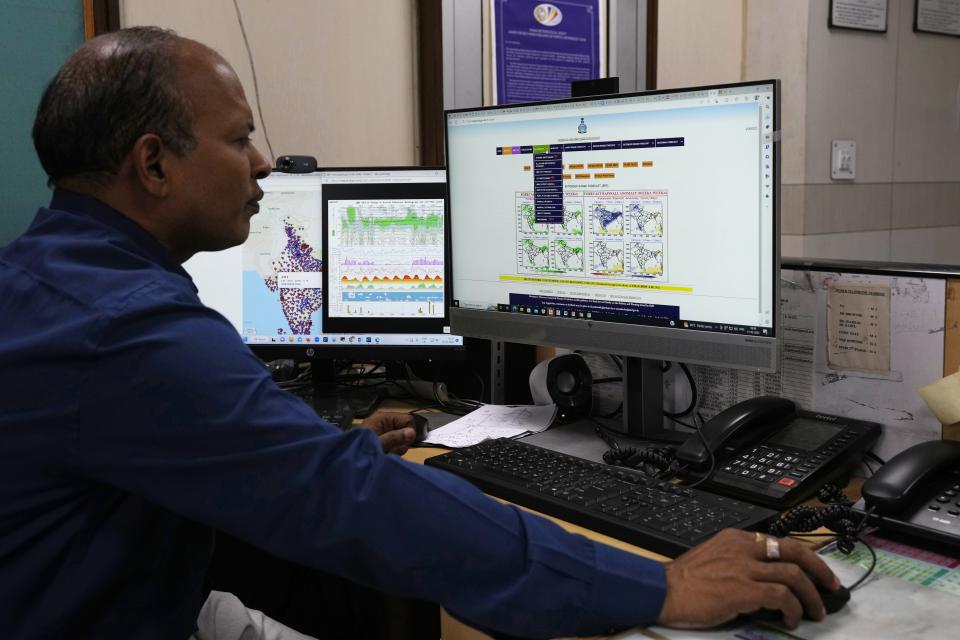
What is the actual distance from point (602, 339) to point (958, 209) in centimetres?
252

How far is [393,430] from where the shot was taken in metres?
1.49

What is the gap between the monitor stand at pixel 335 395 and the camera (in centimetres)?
170

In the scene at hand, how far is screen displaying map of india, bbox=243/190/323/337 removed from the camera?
1807 millimetres

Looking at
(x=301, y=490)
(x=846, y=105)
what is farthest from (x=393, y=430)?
(x=846, y=105)

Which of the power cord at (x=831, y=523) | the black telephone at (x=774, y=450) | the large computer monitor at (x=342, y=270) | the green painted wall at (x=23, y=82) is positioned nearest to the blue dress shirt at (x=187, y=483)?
the power cord at (x=831, y=523)

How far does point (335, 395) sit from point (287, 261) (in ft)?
0.94

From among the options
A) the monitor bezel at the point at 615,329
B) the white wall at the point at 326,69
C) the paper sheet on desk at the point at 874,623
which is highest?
the white wall at the point at 326,69

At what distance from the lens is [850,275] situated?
132cm

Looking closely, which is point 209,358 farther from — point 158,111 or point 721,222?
point 721,222

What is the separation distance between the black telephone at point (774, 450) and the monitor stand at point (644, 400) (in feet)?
0.65

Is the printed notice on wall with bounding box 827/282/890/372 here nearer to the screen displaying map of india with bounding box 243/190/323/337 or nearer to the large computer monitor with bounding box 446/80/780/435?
the large computer monitor with bounding box 446/80/780/435

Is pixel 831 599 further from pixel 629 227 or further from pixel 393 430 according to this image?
pixel 393 430

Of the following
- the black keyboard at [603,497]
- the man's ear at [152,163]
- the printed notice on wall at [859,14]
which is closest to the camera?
the man's ear at [152,163]

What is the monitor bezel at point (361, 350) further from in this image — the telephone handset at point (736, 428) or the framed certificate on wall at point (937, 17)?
the framed certificate on wall at point (937, 17)
